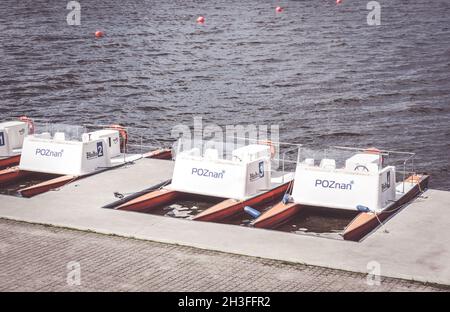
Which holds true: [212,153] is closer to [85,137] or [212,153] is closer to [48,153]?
[85,137]

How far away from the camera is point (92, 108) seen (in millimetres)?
43594

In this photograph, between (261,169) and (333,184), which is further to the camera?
(261,169)

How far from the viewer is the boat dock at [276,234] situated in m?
17.1

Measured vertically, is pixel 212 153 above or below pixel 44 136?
below

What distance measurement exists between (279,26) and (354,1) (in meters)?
21.9

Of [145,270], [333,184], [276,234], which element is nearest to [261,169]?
[333,184]

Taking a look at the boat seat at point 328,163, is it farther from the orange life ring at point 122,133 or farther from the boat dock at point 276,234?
the orange life ring at point 122,133

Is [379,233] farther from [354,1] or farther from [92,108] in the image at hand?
[354,1]

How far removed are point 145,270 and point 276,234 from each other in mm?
3922

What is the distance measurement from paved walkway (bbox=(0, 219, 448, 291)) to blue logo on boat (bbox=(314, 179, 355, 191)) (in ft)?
15.0

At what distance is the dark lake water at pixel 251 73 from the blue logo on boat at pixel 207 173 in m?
11.2

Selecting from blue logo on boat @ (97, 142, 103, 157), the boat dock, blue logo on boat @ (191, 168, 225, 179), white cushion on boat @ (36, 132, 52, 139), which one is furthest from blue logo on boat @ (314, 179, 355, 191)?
white cushion on boat @ (36, 132, 52, 139)

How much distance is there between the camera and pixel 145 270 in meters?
Result: 16.6

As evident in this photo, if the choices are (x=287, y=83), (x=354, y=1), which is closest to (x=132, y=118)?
(x=287, y=83)
